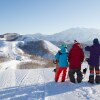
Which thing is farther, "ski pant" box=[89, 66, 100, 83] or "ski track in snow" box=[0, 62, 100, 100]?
"ski pant" box=[89, 66, 100, 83]

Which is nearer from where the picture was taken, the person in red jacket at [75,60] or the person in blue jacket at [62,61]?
the person in red jacket at [75,60]

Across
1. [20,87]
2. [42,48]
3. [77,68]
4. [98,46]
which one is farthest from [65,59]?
[42,48]

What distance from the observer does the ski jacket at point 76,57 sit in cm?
1330

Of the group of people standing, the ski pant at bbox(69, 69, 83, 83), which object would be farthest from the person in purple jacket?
the ski pant at bbox(69, 69, 83, 83)

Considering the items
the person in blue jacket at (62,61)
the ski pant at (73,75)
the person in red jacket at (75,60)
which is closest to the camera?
the ski pant at (73,75)

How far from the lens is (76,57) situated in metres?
13.4

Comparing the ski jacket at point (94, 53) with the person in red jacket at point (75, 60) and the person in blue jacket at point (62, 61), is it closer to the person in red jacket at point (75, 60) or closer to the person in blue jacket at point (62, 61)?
the person in red jacket at point (75, 60)

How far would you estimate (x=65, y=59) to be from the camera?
13.6m

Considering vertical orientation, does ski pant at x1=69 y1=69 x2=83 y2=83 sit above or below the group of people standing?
below

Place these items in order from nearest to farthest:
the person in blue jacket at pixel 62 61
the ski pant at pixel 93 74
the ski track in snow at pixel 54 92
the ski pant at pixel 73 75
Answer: the ski track in snow at pixel 54 92 → the ski pant at pixel 93 74 → the ski pant at pixel 73 75 → the person in blue jacket at pixel 62 61

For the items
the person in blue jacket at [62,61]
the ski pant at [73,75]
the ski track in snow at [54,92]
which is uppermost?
the person in blue jacket at [62,61]

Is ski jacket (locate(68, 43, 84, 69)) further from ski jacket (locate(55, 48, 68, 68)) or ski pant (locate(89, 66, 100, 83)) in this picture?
ski pant (locate(89, 66, 100, 83))

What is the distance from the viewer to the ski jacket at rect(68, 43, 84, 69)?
43.7ft

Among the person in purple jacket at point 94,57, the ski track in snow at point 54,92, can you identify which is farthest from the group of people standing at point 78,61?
the ski track in snow at point 54,92
